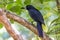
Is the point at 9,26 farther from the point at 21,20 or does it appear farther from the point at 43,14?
the point at 43,14

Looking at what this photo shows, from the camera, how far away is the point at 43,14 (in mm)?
1299

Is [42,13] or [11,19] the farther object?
[42,13]

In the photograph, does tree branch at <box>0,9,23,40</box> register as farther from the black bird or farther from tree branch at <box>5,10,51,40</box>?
the black bird

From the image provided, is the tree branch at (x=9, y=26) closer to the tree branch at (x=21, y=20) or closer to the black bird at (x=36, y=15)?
the tree branch at (x=21, y=20)

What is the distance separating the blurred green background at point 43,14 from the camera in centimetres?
125

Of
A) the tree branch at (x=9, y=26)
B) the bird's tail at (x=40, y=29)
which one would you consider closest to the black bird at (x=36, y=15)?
the bird's tail at (x=40, y=29)

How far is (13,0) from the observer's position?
4.13 feet

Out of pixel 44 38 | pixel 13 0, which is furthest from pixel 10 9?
pixel 44 38

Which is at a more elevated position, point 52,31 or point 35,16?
point 35,16

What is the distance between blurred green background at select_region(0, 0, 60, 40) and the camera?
1246 millimetres

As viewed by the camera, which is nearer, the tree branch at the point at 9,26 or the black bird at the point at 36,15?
the tree branch at the point at 9,26

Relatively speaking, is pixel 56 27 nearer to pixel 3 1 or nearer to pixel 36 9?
pixel 36 9

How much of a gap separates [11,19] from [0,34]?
200 mm

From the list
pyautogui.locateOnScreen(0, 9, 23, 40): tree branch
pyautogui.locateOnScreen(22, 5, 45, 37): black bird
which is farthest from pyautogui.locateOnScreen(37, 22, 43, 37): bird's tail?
pyautogui.locateOnScreen(0, 9, 23, 40): tree branch
